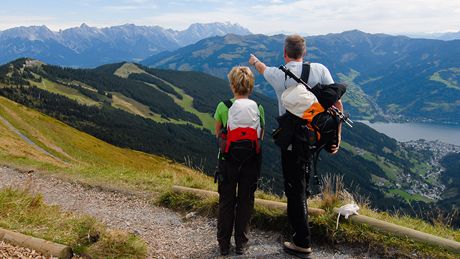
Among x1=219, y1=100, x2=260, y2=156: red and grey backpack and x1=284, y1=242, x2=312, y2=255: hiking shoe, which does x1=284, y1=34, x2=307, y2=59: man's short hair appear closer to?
x1=219, y1=100, x2=260, y2=156: red and grey backpack

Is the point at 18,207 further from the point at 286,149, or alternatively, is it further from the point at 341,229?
the point at 341,229

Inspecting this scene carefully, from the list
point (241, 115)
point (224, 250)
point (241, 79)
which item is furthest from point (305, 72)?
point (224, 250)

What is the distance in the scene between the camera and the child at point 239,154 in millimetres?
6852

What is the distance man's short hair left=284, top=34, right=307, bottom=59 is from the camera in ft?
21.0

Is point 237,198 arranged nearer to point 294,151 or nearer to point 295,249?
point 295,249

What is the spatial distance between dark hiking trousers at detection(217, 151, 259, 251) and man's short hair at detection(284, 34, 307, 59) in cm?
188

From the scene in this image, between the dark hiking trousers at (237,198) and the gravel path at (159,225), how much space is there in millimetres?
425

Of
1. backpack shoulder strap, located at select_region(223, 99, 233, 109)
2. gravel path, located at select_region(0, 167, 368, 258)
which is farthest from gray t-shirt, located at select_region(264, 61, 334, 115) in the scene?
gravel path, located at select_region(0, 167, 368, 258)

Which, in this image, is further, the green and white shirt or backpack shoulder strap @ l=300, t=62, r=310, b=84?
the green and white shirt

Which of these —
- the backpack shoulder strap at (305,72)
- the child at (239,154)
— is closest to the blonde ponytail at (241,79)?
the child at (239,154)

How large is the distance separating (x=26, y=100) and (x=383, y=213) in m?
174

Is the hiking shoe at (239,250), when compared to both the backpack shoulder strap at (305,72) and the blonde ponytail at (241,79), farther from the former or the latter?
the backpack shoulder strap at (305,72)

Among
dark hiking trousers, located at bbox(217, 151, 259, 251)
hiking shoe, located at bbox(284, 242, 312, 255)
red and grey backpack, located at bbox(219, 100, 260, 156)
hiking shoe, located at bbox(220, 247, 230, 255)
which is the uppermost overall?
red and grey backpack, located at bbox(219, 100, 260, 156)

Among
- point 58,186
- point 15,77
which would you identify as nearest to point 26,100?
point 15,77
